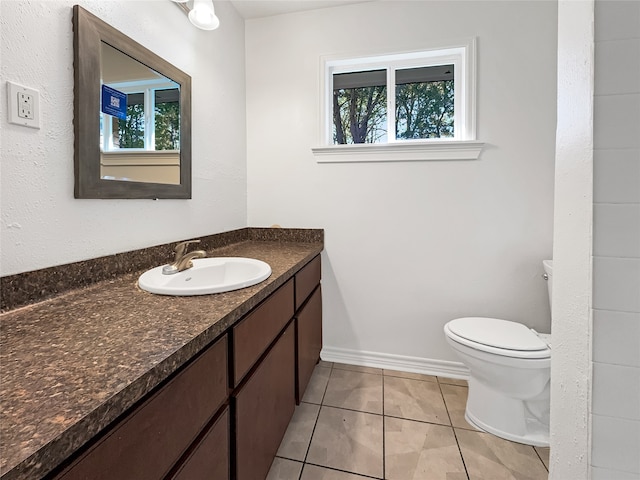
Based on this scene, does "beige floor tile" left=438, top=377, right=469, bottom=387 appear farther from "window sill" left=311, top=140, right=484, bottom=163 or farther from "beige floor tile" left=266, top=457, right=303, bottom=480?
"window sill" left=311, top=140, right=484, bottom=163

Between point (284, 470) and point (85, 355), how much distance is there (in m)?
1.04

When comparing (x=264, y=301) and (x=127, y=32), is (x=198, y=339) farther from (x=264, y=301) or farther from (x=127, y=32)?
(x=127, y=32)

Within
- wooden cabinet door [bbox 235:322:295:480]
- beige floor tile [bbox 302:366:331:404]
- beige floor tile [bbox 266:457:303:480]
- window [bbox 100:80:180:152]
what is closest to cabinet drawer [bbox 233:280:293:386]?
wooden cabinet door [bbox 235:322:295:480]

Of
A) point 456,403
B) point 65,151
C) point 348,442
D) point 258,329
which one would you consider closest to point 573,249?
point 258,329

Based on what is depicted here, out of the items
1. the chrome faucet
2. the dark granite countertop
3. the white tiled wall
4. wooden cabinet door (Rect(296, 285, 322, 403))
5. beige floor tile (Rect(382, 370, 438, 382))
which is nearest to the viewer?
the dark granite countertop

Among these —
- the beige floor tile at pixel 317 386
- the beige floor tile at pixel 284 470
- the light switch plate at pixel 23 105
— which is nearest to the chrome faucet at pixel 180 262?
the light switch plate at pixel 23 105

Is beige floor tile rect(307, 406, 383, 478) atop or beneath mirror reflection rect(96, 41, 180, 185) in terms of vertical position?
beneath

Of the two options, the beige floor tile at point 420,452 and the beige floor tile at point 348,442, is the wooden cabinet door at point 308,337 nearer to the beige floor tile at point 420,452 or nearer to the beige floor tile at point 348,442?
the beige floor tile at point 348,442

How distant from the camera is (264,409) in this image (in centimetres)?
109

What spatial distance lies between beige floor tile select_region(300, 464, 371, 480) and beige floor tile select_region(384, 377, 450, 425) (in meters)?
0.44

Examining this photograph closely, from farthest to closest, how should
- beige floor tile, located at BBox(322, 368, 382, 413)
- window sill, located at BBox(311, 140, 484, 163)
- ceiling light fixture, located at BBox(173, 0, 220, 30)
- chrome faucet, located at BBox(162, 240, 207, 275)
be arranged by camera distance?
window sill, located at BBox(311, 140, 484, 163) < beige floor tile, located at BBox(322, 368, 382, 413) < ceiling light fixture, located at BBox(173, 0, 220, 30) < chrome faucet, located at BBox(162, 240, 207, 275)

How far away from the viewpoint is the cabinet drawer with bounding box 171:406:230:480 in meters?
0.69


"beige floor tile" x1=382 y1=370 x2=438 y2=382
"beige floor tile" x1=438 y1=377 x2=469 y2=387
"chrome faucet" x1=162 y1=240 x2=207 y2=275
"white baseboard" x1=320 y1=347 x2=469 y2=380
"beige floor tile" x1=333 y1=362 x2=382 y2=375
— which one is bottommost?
"beige floor tile" x1=438 y1=377 x2=469 y2=387

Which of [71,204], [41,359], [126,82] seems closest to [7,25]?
[126,82]
